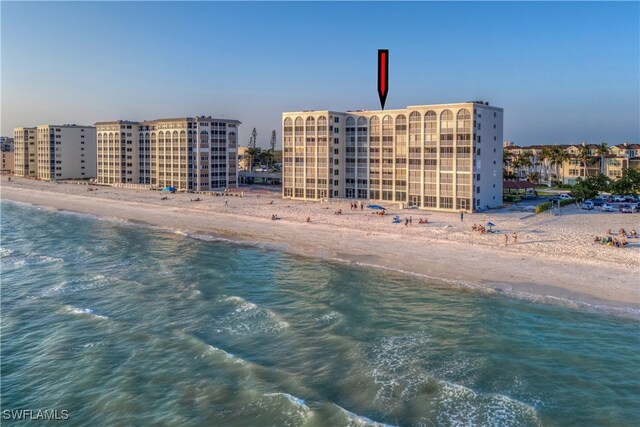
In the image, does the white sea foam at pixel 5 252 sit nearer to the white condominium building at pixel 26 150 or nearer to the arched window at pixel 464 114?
the arched window at pixel 464 114

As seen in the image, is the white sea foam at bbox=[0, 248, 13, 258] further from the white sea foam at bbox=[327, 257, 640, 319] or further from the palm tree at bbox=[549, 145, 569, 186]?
the palm tree at bbox=[549, 145, 569, 186]

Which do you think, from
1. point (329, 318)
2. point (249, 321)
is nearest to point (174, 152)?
point (249, 321)

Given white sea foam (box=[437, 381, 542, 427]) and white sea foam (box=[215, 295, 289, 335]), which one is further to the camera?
white sea foam (box=[215, 295, 289, 335])

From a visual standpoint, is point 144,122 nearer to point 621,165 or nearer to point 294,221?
point 294,221

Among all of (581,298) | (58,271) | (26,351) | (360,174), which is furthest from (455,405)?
(360,174)

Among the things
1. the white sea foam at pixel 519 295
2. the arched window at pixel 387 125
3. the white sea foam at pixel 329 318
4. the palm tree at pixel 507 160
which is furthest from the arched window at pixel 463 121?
the palm tree at pixel 507 160

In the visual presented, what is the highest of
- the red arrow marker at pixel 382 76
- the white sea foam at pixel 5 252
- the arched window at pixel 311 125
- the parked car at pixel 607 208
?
the arched window at pixel 311 125

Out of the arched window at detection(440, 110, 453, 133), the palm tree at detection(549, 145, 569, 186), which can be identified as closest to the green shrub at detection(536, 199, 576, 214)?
the arched window at detection(440, 110, 453, 133)
